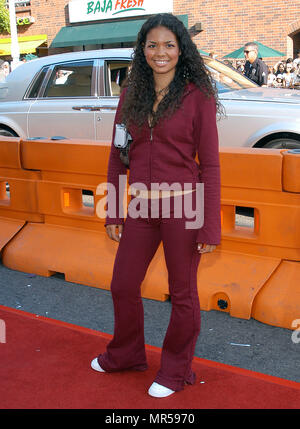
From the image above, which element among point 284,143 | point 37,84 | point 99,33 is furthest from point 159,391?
point 99,33

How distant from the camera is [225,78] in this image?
686 cm

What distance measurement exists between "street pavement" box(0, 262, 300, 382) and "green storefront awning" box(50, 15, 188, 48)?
18458 mm

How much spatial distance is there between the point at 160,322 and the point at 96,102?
13.1 feet

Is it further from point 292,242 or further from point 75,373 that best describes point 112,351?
point 292,242

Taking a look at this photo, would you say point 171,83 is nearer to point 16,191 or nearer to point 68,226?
point 68,226

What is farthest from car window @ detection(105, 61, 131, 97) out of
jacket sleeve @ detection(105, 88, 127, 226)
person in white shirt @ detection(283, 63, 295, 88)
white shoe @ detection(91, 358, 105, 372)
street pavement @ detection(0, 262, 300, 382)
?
person in white shirt @ detection(283, 63, 295, 88)

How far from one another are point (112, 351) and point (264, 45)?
18010mm

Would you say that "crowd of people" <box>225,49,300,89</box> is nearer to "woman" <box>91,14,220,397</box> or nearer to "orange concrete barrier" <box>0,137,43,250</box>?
"orange concrete barrier" <box>0,137,43,250</box>

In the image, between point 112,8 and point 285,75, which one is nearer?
point 285,75

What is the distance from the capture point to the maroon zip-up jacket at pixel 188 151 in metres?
2.49

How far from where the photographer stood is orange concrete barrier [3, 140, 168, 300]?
432 cm

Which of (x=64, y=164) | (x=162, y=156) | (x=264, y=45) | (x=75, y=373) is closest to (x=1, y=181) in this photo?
(x=64, y=164)

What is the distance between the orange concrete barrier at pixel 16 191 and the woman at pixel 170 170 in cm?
233
